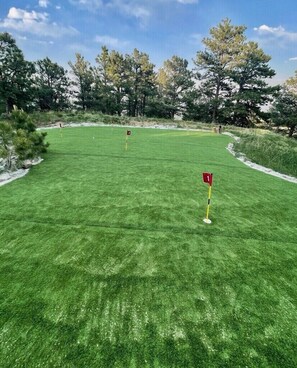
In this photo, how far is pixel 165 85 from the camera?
3431 cm

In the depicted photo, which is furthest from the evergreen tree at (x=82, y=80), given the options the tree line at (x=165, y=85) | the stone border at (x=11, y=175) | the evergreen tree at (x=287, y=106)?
the stone border at (x=11, y=175)

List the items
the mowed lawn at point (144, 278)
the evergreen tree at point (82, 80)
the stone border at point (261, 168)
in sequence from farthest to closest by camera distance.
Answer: the evergreen tree at point (82, 80), the stone border at point (261, 168), the mowed lawn at point (144, 278)

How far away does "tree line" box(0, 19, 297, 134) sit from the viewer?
26.6 m

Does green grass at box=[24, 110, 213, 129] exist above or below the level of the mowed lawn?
above

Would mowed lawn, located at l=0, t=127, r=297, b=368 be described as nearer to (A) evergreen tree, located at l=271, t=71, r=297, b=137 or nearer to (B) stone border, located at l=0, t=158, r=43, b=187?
(B) stone border, located at l=0, t=158, r=43, b=187

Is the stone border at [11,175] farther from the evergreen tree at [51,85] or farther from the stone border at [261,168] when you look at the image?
the evergreen tree at [51,85]

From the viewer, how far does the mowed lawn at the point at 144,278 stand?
6.70 feet

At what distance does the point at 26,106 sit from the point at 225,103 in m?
23.9

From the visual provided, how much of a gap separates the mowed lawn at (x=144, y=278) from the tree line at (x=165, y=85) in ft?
84.4

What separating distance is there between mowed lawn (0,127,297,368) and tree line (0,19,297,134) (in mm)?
25739

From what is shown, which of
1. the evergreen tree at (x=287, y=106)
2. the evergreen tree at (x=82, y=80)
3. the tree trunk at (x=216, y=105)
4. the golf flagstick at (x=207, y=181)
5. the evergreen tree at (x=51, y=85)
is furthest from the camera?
the evergreen tree at (x=82, y=80)

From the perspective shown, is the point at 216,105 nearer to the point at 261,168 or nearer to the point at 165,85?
the point at 165,85

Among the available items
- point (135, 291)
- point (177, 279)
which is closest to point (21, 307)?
point (135, 291)

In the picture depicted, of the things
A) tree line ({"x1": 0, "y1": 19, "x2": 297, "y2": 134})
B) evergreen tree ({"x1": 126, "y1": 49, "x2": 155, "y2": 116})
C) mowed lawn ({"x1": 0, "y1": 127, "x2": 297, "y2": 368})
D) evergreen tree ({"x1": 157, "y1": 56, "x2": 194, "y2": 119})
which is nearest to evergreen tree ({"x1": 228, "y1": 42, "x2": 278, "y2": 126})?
tree line ({"x1": 0, "y1": 19, "x2": 297, "y2": 134})
